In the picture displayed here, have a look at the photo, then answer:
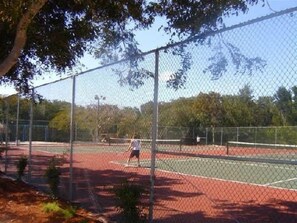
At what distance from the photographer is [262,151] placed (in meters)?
6.47

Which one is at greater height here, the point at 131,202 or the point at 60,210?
the point at 131,202

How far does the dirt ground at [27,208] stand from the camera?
8.33 meters

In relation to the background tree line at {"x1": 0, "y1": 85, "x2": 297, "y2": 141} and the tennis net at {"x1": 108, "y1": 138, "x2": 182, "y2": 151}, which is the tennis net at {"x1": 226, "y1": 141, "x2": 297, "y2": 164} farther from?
the tennis net at {"x1": 108, "y1": 138, "x2": 182, "y2": 151}

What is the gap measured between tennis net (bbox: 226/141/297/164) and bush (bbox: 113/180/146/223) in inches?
55.5

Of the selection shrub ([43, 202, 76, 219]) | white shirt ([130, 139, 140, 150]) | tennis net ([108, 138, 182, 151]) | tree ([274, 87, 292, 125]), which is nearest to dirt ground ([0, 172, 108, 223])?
shrub ([43, 202, 76, 219])

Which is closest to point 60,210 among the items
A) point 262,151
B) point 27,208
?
point 27,208

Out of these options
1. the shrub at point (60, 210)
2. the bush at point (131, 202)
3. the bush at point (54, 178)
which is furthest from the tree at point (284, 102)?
the bush at point (54, 178)

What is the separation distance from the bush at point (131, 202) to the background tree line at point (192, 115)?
94 centimetres

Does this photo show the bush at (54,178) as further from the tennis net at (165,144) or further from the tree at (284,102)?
the tree at (284,102)

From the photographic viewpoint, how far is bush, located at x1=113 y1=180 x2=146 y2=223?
262 inches

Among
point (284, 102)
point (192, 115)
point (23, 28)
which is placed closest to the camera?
point (284, 102)

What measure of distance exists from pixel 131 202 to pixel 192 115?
1.53 meters

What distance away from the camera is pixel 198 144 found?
6.61 metres

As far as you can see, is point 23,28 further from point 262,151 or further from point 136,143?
point 262,151
